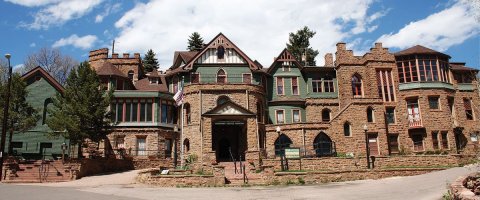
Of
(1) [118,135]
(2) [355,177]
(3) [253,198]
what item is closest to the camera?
(3) [253,198]

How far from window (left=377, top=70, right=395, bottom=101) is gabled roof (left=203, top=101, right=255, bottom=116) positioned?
42.6ft

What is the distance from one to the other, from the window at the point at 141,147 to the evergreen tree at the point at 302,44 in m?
30.8

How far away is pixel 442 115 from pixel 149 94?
88.8ft

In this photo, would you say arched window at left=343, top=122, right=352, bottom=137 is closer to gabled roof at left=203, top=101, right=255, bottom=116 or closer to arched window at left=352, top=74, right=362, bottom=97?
arched window at left=352, top=74, right=362, bottom=97

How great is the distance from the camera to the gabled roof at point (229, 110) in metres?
31.7

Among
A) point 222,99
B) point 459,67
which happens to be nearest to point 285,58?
point 222,99

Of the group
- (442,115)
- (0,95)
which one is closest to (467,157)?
(442,115)

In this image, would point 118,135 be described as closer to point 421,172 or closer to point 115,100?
point 115,100

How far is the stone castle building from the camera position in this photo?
1291 inches

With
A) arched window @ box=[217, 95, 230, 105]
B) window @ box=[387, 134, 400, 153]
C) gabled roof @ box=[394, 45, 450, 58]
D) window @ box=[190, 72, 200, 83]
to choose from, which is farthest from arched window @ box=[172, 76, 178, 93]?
gabled roof @ box=[394, 45, 450, 58]

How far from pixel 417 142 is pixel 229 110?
17.7m

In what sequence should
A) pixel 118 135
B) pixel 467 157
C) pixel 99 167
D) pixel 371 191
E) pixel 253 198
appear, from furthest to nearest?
1. pixel 118 135
2. pixel 99 167
3. pixel 467 157
4. pixel 371 191
5. pixel 253 198

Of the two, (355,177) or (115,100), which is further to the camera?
(115,100)

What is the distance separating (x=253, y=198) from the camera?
15156 mm
